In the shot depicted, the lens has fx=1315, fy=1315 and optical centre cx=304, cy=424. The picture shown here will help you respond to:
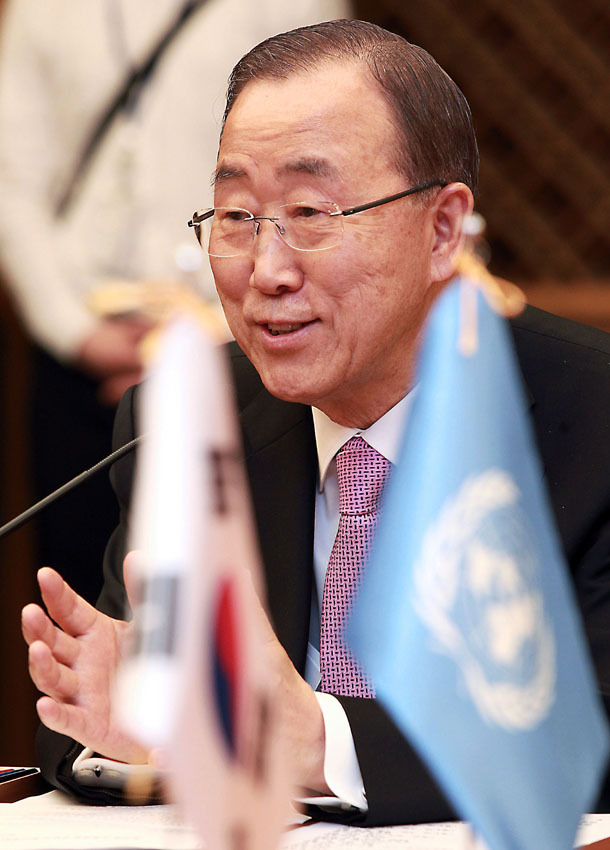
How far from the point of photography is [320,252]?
1441mm

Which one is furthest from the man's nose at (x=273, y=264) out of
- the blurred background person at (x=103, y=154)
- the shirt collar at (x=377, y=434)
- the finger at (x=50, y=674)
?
the blurred background person at (x=103, y=154)

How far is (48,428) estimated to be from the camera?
2.66 meters

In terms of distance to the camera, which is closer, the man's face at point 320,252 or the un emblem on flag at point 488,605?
the un emblem on flag at point 488,605

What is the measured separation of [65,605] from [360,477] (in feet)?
1.48

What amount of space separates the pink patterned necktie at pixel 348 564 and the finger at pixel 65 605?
35 cm

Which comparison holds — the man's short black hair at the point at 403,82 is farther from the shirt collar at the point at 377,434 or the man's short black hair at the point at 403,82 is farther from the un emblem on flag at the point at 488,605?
the un emblem on flag at the point at 488,605

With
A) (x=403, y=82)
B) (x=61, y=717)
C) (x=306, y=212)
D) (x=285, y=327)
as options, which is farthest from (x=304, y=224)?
(x=61, y=717)

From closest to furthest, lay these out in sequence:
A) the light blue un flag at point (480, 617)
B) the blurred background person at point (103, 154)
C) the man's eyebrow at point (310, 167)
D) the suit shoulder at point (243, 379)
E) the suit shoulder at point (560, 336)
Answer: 1. the light blue un flag at point (480, 617)
2. the man's eyebrow at point (310, 167)
3. the suit shoulder at point (560, 336)
4. the suit shoulder at point (243, 379)
5. the blurred background person at point (103, 154)

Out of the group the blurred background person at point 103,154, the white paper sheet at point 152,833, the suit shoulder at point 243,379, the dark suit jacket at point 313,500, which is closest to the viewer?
the white paper sheet at point 152,833

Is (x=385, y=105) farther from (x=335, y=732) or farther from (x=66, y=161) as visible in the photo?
(x=66, y=161)

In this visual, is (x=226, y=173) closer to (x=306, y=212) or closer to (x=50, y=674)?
(x=306, y=212)

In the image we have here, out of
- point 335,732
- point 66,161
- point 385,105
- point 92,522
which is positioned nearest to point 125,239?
point 66,161

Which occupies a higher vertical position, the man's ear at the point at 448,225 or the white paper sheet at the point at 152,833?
the man's ear at the point at 448,225

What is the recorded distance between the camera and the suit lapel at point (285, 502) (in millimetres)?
1533
